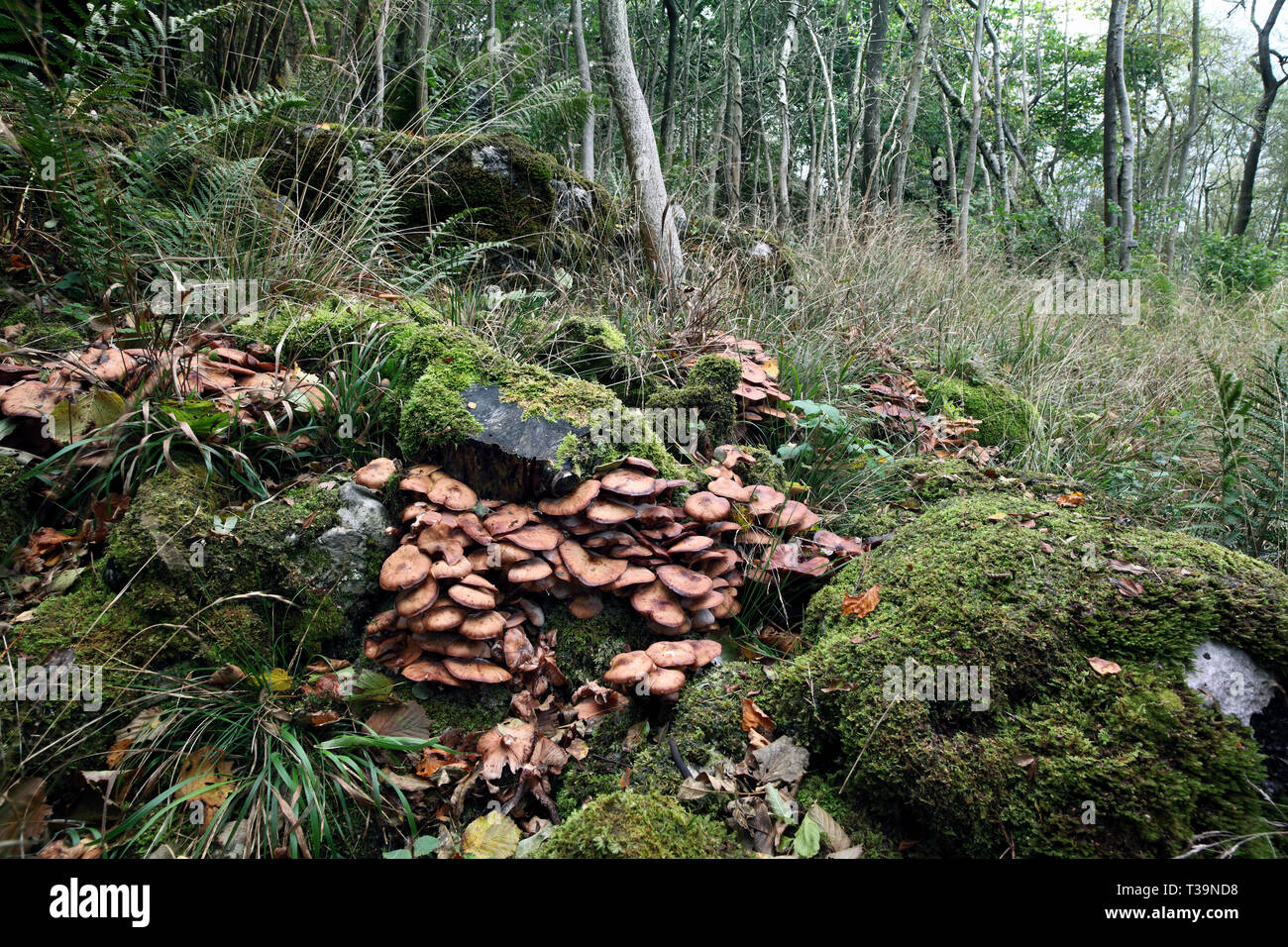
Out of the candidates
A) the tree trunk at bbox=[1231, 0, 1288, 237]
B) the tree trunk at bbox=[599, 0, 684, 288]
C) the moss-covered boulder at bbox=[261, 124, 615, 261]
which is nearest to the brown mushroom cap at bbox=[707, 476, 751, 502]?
the tree trunk at bbox=[599, 0, 684, 288]

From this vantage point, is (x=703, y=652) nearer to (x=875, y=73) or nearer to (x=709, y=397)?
(x=709, y=397)

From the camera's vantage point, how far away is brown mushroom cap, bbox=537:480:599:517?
238cm

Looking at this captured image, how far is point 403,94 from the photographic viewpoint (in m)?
6.90

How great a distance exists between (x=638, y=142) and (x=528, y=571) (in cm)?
438

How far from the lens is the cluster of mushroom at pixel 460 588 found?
2154 millimetres

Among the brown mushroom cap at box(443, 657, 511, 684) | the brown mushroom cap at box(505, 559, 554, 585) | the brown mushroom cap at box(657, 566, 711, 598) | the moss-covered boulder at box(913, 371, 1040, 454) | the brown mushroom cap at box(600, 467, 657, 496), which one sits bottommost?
the brown mushroom cap at box(443, 657, 511, 684)

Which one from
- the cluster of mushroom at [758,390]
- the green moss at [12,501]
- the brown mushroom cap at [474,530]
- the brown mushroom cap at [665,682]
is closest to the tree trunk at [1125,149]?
the cluster of mushroom at [758,390]

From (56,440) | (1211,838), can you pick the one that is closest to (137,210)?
(56,440)

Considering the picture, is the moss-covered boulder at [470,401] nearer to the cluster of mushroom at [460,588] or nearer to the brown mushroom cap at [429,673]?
the cluster of mushroom at [460,588]

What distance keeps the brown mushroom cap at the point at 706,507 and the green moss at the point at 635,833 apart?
3.41 ft

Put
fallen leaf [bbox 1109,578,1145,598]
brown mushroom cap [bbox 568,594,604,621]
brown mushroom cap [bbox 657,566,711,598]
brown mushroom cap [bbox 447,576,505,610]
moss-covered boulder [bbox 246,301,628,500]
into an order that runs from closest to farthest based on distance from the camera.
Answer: fallen leaf [bbox 1109,578,1145,598] < brown mushroom cap [bbox 447,576,505,610] < brown mushroom cap [bbox 657,566,711,598] < brown mushroom cap [bbox 568,594,604,621] < moss-covered boulder [bbox 246,301,628,500]

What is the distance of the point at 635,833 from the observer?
1.73 m

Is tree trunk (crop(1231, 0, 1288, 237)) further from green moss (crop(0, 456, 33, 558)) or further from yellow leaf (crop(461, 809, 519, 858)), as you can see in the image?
green moss (crop(0, 456, 33, 558))

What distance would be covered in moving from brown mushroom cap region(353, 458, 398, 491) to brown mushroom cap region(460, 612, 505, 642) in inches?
27.7
